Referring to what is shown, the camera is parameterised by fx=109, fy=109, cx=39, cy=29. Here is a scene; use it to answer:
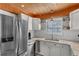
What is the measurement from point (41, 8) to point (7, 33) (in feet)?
2.11

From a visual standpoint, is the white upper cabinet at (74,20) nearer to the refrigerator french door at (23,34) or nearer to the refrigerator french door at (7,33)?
the refrigerator french door at (23,34)

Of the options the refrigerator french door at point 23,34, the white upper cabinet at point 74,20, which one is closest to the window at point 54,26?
the white upper cabinet at point 74,20

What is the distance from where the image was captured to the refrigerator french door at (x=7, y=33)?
1.52 metres

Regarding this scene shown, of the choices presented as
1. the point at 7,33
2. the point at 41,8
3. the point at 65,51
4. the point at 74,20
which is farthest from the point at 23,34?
the point at 74,20

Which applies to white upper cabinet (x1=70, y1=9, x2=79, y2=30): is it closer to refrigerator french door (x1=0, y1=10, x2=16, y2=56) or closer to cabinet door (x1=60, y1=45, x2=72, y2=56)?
cabinet door (x1=60, y1=45, x2=72, y2=56)

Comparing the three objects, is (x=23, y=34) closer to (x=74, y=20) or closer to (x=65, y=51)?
(x=65, y=51)

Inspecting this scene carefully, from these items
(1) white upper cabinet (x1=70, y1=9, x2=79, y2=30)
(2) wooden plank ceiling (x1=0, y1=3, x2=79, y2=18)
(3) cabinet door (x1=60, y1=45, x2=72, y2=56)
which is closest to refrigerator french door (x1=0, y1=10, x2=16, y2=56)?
(2) wooden plank ceiling (x1=0, y1=3, x2=79, y2=18)

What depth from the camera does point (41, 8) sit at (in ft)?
5.61

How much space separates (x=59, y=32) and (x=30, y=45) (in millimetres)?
533

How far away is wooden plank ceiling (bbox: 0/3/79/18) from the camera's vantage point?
1555mm

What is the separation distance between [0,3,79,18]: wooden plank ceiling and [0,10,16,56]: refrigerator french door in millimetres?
103

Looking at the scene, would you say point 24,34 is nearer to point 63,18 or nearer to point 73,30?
point 63,18

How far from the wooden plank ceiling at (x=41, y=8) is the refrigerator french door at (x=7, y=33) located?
0.34 feet

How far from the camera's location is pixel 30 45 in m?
1.83
